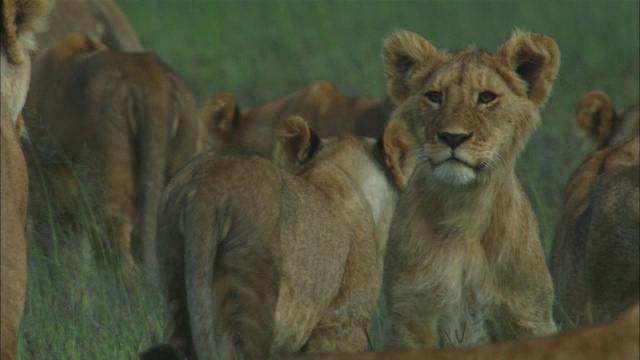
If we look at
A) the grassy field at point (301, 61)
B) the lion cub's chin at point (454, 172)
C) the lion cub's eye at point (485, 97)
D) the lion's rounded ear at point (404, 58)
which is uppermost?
the lion cub's eye at point (485, 97)

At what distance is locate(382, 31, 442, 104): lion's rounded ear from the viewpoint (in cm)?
471

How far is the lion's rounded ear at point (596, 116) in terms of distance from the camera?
681cm

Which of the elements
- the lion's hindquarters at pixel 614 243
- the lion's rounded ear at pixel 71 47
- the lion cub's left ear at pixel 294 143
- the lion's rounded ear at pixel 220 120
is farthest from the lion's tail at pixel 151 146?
the lion's hindquarters at pixel 614 243

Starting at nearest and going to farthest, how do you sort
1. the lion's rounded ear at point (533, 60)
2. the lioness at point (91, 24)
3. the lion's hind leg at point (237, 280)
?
1. the lion's hind leg at point (237, 280)
2. the lion's rounded ear at point (533, 60)
3. the lioness at point (91, 24)

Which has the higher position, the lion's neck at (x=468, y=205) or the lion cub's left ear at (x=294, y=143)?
the lion's neck at (x=468, y=205)

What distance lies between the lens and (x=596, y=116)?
22.6 ft

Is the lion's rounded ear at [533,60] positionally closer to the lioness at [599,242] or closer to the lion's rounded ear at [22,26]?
the lioness at [599,242]

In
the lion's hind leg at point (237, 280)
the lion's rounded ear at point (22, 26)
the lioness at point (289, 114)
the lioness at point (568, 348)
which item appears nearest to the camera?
the lioness at point (568, 348)

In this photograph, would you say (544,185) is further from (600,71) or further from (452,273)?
(600,71)

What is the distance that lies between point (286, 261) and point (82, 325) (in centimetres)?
80

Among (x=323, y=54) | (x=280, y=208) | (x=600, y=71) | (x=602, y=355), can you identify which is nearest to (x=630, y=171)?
(x=280, y=208)

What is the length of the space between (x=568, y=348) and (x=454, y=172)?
2.01 meters

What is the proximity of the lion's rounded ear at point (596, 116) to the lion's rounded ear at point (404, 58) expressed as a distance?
2152 mm

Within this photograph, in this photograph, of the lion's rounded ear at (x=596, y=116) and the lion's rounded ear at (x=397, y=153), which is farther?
the lion's rounded ear at (x=596, y=116)
